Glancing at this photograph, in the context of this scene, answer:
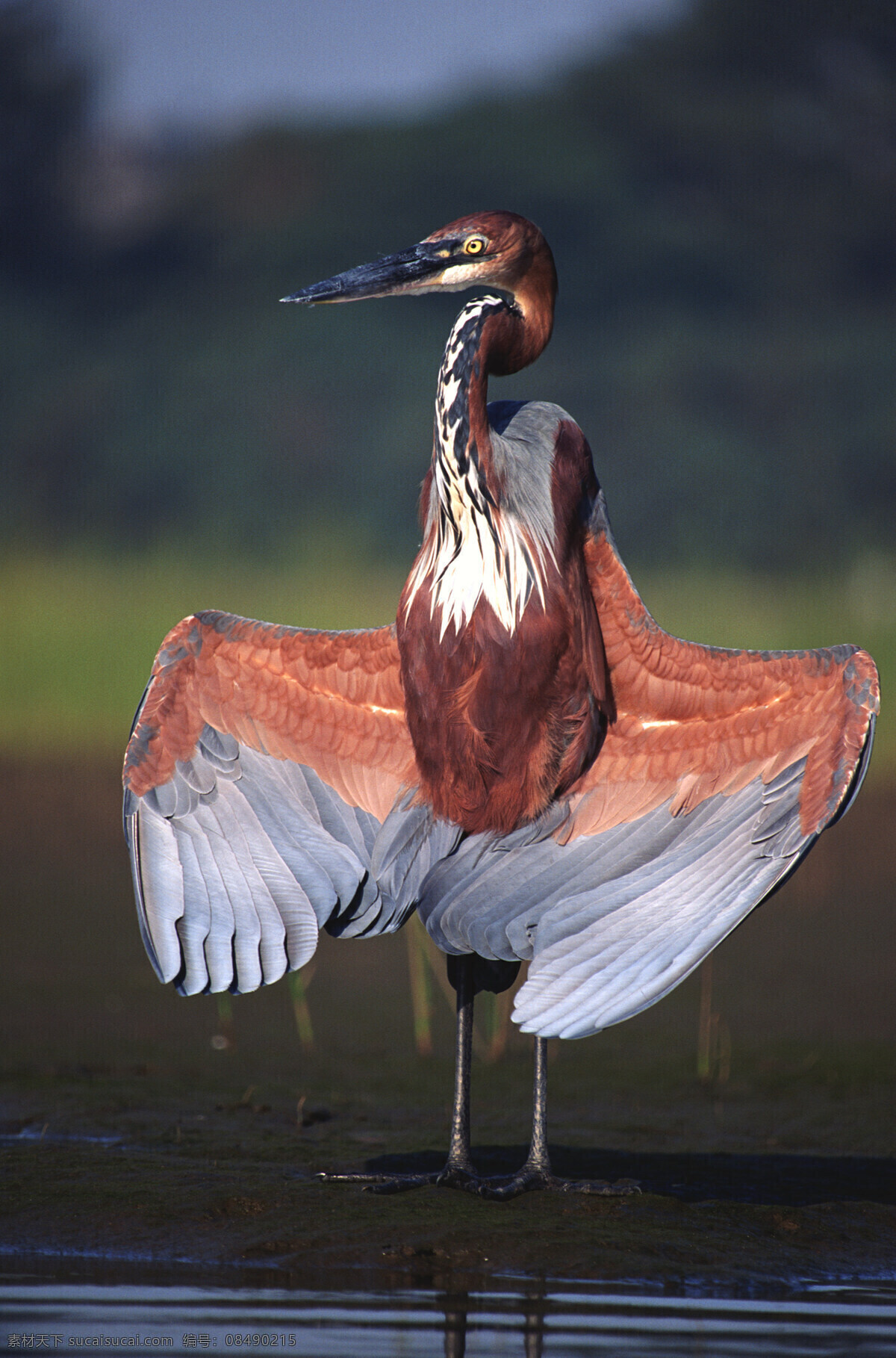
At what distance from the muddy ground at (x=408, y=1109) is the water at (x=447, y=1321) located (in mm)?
177

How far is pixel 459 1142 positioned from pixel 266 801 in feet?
4.49

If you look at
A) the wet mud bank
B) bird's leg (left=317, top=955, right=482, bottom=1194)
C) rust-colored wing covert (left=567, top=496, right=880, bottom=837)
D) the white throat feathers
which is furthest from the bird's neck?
the wet mud bank

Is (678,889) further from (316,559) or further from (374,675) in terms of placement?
(316,559)

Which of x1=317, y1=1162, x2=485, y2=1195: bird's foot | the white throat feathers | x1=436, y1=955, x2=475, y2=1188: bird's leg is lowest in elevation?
x1=317, y1=1162, x2=485, y2=1195: bird's foot

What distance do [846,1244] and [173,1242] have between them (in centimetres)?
209

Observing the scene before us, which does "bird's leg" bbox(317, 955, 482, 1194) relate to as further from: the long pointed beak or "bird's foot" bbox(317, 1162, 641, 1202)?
the long pointed beak

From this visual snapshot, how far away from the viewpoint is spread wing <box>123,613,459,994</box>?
6.12 m

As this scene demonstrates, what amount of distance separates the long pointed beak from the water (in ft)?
10.6

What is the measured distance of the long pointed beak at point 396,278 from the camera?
20.1ft

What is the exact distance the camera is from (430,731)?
605cm

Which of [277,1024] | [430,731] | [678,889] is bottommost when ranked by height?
[277,1024]

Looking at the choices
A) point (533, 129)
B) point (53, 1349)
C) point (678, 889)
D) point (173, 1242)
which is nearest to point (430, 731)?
point (678, 889)

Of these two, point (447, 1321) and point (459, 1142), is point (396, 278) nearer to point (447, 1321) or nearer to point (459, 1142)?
point (459, 1142)

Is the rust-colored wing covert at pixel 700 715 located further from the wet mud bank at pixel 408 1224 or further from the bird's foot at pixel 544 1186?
the wet mud bank at pixel 408 1224
